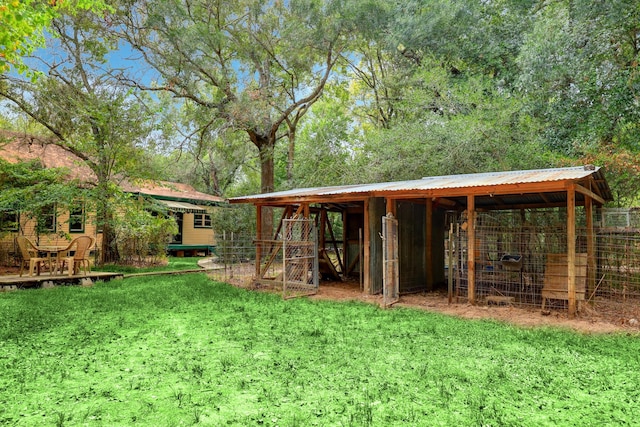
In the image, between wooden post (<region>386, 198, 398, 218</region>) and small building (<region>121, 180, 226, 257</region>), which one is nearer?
wooden post (<region>386, 198, 398, 218</region>)

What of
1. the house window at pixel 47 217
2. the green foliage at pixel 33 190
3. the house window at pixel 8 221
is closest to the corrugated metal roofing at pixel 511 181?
the green foliage at pixel 33 190

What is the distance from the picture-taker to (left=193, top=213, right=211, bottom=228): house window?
20375 millimetres

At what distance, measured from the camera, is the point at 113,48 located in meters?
14.3

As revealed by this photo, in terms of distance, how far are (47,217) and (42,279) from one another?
178 inches

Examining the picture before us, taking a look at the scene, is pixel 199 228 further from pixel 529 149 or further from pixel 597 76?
pixel 597 76

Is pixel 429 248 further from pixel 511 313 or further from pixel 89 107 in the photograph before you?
pixel 89 107

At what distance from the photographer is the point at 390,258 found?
7.80 metres

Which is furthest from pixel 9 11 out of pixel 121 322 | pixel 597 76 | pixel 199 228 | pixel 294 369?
pixel 199 228

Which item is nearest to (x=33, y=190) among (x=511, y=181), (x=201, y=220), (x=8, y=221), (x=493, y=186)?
(x=8, y=221)

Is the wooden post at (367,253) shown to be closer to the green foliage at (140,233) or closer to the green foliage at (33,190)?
the green foliage at (140,233)

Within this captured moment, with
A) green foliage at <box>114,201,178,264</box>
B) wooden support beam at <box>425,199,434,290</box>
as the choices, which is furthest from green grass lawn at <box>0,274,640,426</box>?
green foliage at <box>114,201,178,264</box>

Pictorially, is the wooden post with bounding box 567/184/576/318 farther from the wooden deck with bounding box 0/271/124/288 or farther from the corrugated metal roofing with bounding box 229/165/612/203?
the wooden deck with bounding box 0/271/124/288

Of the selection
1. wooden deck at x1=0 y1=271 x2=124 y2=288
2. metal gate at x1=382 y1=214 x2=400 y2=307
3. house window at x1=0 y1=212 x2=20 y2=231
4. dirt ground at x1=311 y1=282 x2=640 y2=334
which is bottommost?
dirt ground at x1=311 y1=282 x2=640 y2=334

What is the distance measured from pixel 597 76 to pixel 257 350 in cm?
1128
